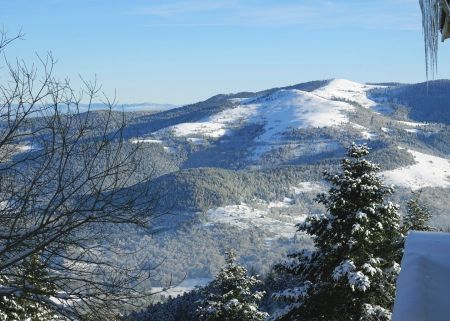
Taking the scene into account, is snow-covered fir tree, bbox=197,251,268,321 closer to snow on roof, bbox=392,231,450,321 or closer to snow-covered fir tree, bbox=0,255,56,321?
snow-covered fir tree, bbox=0,255,56,321

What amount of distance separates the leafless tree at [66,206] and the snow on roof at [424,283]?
3.13m

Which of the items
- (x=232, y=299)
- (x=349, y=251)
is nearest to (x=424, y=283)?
(x=349, y=251)

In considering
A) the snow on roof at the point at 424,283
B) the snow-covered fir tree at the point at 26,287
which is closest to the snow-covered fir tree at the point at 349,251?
the snow-covered fir tree at the point at 26,287

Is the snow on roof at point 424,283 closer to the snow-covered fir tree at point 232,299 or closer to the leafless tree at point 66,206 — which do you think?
the leafless tree at point 66,206

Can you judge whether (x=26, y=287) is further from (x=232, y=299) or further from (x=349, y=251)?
(x=232, y=299)

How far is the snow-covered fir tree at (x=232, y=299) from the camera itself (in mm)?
19369

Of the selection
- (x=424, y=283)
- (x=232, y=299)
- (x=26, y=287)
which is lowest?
(x=232, y=299)

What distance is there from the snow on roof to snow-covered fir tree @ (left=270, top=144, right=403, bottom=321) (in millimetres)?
8973

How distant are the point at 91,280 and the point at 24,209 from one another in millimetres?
1089

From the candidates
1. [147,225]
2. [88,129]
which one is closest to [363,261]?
[147,225]

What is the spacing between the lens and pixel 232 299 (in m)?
19.4

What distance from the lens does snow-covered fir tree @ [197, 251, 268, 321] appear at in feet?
63.5

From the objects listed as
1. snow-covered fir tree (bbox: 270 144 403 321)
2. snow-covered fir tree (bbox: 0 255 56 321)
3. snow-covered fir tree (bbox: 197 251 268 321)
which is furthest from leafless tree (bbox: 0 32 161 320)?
snow-covered fir tree (bbox: 197 251 268 321)

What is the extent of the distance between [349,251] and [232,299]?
25.9 ft
